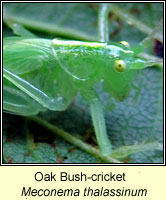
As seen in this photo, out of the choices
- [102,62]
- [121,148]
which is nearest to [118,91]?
[102,62]

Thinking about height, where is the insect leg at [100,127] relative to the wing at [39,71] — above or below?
below

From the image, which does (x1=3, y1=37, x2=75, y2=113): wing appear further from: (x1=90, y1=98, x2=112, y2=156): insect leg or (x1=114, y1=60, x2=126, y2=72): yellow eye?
(x1=114, y1=60, x2=126, y2=72): yellow eye

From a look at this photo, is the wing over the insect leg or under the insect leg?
over

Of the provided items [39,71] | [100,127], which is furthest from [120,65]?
[39,71]

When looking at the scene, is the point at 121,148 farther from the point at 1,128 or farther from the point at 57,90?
the point at 1,128

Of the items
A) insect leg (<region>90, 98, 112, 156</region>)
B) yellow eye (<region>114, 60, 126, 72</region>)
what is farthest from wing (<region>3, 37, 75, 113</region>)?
yellow eye (<region>114, 60, 126, 72</region>)

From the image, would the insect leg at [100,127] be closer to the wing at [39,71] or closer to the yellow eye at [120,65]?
the wing at [39,71]

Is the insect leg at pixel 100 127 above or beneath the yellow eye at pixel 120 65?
beneath

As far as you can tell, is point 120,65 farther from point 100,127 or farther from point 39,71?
point 39,71

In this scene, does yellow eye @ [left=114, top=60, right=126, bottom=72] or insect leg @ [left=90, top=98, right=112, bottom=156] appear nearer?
yellow eye @ [left=114, top=60, right=126, bottom=72]

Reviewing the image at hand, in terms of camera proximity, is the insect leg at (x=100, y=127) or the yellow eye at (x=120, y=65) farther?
the insect leg at (x=100, y=127)

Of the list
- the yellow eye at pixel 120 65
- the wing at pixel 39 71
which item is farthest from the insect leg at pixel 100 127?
the yellow eye at pixel 120 65
